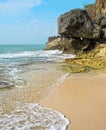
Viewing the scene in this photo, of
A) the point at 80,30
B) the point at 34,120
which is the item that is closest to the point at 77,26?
the point at 80,30

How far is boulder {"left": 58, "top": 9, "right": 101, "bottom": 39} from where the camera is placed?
28531 millimetres

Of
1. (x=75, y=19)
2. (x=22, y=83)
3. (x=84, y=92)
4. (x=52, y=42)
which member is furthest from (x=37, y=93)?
(x=52, y=42)

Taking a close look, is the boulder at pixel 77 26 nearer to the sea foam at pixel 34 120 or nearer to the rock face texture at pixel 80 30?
the rock face texture at pixel 80 30

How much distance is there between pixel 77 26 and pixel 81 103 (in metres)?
21.9

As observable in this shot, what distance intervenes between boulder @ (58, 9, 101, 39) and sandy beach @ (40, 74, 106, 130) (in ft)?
57.7

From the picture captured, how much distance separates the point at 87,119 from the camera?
6.39 meters

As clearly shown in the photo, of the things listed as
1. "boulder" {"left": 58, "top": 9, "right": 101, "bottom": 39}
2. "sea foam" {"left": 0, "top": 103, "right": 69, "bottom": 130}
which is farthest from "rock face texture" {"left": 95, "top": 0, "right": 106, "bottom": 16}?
"sea foam" {"left": 0, "top": 103, "right": 69, "bottom": 130}

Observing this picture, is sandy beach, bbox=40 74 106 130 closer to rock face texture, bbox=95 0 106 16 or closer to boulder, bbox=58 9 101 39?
boulder, bbox=58 9 101 39

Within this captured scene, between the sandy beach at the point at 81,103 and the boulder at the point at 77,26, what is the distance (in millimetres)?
17589

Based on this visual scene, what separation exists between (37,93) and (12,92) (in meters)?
0.99

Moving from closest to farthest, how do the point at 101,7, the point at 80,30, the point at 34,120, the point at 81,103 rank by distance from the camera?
the point at 34,120 → the point at 81,103 → the point at 80,30 → the point at 101,7

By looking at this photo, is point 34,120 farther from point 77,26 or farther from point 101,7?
point 101,7

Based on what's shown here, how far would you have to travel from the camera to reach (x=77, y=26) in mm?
29141

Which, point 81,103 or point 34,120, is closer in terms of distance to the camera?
point 34,120
